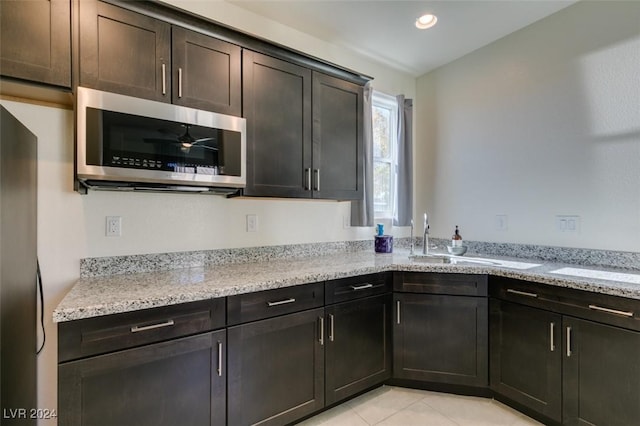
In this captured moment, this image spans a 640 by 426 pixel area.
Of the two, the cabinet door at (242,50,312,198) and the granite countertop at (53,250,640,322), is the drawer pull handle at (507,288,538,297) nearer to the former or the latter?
the granite countertop at (53,250,640,322)

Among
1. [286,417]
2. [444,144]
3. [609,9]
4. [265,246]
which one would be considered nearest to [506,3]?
[609,9]

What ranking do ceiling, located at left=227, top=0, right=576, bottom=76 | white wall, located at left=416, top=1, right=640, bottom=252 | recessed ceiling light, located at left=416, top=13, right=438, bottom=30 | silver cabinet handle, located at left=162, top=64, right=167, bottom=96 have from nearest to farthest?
silver cabinet handle, located at left=162, top=64, right=167, bottom=96 < white wall, located at left=416, top=1, right=640, bottom=252 < ceiling, located at left=227, top=0, right=576, bottom=76 < recessed ceiling light, located at left=416, top=13, right=438, bottom=30

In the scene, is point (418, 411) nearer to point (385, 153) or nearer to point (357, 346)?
point (357, 346)

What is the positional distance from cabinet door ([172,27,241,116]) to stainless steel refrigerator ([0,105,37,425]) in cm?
71

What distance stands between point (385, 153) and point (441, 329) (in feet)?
5.84

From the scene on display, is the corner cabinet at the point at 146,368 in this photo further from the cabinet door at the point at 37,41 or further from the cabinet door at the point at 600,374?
the cabinet door at the point at 600,374

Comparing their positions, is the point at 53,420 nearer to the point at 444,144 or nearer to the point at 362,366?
the point at 362,366

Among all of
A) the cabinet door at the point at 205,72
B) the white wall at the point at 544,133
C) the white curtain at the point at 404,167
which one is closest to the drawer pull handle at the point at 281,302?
the cabinet door at the point at 205,72

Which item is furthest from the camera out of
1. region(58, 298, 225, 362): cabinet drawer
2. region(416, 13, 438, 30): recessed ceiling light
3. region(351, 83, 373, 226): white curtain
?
region(351, 83, 373, 226): white curtain

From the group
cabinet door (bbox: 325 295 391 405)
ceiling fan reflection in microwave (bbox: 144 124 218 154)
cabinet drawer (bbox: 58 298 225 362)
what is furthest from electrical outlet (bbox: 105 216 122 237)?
cabinet door (bbox: 325 295 391 405)

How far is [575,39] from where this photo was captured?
2.20m

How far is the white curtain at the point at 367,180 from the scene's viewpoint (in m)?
2.60

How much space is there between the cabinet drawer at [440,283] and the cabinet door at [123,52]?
6.05ft

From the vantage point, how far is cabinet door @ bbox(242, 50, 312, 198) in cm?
191
